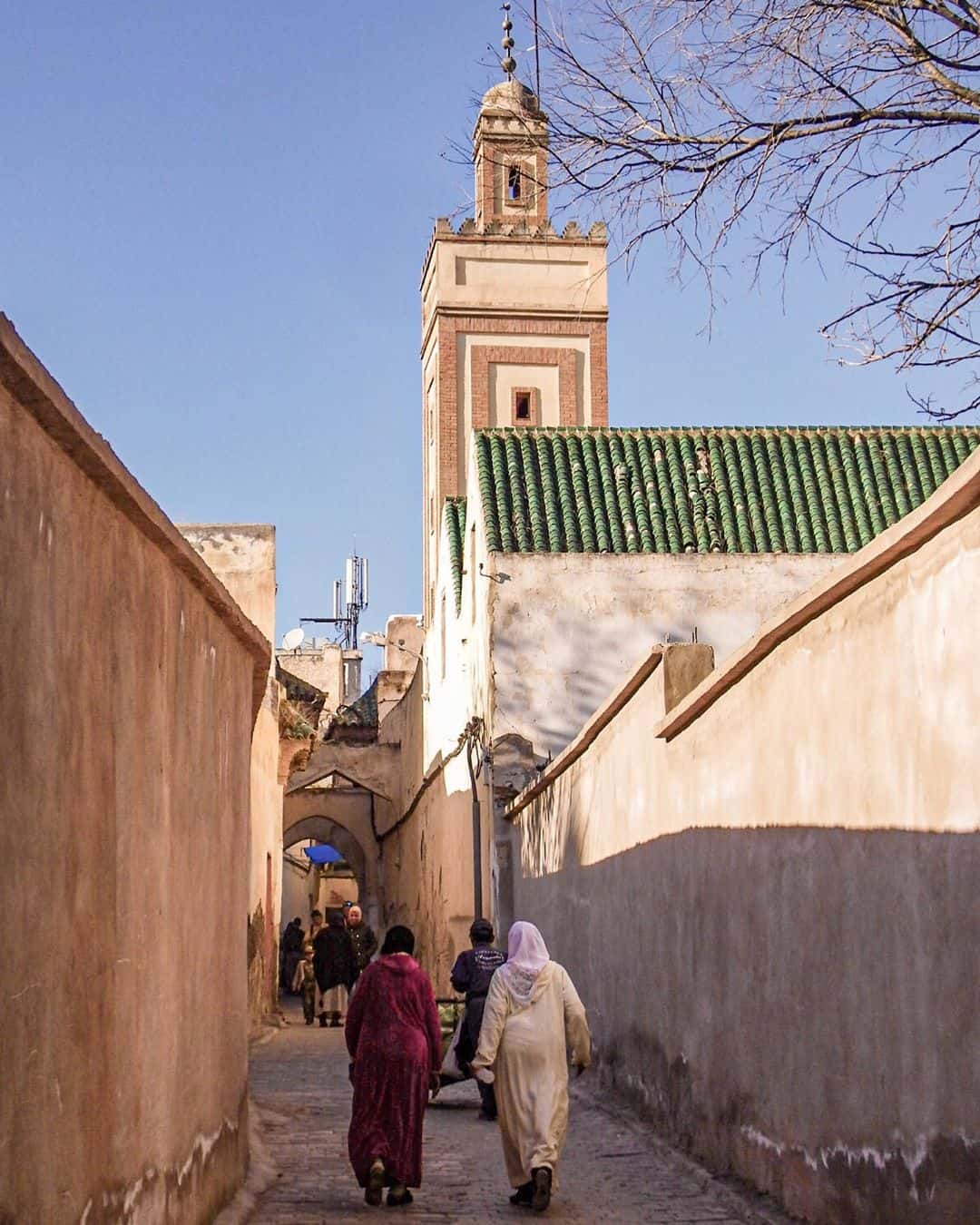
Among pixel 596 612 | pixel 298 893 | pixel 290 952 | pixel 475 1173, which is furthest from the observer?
pixel 298 893

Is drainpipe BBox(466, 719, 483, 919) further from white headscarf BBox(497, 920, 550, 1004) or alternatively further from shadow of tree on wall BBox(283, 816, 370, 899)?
shadow of tree on wall BBox(283, 816, 370, 899)

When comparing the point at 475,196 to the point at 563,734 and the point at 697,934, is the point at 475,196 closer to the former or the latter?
the point at 697,934

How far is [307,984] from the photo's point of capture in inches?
1008

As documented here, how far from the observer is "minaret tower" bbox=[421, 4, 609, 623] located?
120ft

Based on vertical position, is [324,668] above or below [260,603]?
above

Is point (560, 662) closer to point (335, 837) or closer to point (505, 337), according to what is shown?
point (505, 337)

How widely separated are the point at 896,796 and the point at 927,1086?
0.96m

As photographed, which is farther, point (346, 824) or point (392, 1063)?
point (346, 824)

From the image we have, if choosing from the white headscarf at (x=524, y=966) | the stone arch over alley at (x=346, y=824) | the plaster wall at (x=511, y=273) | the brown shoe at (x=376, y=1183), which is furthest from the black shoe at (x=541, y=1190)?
the stone arch over alley at (x=346, y=824)

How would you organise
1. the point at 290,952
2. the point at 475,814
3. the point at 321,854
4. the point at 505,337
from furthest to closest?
the point at 321,854, the point at 505,337, the point at 290,952, the point at 475,814

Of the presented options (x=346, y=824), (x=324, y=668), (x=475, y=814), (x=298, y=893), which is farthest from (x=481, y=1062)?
(x=324, y=668)

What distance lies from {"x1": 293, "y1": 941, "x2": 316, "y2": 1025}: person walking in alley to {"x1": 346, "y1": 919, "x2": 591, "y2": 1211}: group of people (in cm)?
1537

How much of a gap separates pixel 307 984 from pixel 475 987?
44.8 ft

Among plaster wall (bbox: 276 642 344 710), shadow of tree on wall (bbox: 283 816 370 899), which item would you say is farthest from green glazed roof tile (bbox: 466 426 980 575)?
plaster wall (bbox: 276 642 344 710)
